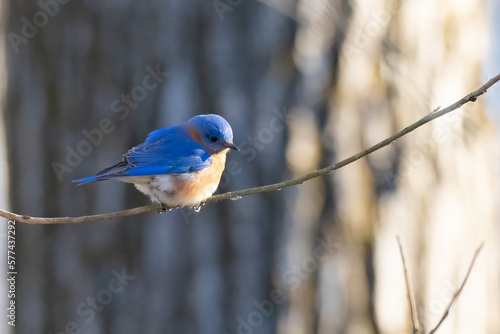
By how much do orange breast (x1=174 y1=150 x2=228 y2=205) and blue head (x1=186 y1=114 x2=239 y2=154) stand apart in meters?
0.09

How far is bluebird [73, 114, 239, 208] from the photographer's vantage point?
2.21m

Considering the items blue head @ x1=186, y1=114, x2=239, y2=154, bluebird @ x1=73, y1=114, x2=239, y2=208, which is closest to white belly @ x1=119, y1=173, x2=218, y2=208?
bluebird @ x1=73, y1=114, x2=239, y2=208

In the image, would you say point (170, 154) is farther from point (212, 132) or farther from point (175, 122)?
point (175, 122)

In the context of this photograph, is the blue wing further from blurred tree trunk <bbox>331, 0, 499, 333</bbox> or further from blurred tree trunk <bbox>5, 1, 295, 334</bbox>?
blurred tree trunk <bbox>331, 0, 499, 333</bbox>

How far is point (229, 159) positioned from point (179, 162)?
576mm

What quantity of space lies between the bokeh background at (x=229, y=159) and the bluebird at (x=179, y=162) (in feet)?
1.40

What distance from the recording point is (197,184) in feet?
7.52

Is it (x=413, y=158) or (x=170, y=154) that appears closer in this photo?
(x=170, y=154)

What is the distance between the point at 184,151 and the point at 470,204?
1.88m

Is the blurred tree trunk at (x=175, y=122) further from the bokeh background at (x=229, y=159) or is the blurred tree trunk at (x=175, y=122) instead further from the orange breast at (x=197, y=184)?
the orange breast at (x=197, y=184)

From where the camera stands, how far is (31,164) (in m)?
2.97

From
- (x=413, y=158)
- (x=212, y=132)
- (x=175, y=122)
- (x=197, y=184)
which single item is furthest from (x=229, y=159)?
(x=413, y=158)

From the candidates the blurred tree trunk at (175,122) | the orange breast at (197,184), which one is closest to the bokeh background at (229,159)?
the blurred tree trunk at (175,122)

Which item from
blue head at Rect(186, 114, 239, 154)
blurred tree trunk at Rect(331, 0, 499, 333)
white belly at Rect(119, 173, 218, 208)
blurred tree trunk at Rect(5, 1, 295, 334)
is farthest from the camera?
blurred tree trunk at Rect(331, 0, 499, 333)
